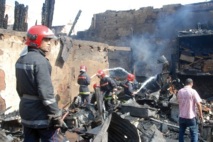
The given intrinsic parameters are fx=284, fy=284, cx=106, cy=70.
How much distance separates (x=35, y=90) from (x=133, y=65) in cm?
1670

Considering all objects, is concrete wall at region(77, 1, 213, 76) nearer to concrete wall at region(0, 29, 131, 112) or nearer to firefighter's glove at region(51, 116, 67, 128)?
concrete wall at region(0, 29, 131, 112)

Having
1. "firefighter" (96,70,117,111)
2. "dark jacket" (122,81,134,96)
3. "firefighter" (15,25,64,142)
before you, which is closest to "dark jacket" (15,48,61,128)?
"firefighter" (15,25,64,142)

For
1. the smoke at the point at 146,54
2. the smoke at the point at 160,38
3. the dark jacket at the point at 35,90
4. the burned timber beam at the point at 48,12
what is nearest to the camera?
the dark jacket at the point at 35,90

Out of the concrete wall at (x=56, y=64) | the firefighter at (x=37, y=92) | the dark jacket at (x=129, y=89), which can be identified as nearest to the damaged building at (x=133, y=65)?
the concrete wall at (x=56, y=64)

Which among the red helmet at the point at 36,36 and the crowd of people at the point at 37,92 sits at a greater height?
the red helmet at the point at 36,36

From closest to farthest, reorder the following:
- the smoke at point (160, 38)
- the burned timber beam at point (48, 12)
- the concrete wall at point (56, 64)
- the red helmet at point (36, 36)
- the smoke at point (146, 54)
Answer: the red helmet at point (36, 36), the concrete wall at point (56, 64), the burned timber beam at point (48, 12), the smoke at point (160, 38), the smoke at point (146, 54)

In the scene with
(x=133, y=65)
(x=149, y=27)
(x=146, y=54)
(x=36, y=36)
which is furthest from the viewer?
(x=133, y=65)

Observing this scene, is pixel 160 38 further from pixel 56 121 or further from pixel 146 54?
pixel 56 121

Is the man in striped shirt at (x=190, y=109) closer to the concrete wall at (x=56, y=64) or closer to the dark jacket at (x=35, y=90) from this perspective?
the dark jacket at (x=35, y=90)

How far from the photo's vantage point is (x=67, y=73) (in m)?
12.6

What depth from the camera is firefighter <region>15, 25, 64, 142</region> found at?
3535 millimetres

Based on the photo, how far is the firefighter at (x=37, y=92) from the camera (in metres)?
3.54

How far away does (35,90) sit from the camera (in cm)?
360

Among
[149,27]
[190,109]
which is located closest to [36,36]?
[190,109]
